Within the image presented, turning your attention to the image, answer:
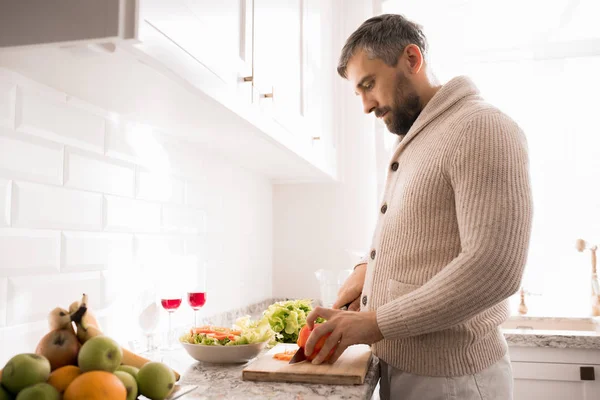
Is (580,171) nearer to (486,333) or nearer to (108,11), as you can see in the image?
(486,333)

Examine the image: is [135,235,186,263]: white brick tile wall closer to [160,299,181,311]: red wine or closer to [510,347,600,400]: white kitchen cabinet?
[160,299,181,311]: red wine

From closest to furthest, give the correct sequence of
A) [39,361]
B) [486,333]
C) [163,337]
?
[39,361]
[486,333]
[163,337]

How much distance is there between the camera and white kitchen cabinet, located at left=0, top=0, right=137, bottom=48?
851mm

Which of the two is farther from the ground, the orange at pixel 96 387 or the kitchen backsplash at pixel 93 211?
the kitchen backsplash at pixel 93 211

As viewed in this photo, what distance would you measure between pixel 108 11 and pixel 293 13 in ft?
3.69

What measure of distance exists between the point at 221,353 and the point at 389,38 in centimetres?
93

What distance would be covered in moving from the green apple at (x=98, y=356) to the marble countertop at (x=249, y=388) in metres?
0.30

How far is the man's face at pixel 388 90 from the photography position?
149cm

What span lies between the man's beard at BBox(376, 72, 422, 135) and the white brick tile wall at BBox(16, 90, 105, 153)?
0.77m

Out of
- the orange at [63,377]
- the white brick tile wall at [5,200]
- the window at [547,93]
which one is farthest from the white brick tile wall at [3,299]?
the window at [547,93]

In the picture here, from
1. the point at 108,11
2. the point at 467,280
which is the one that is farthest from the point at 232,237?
the point at 108,11

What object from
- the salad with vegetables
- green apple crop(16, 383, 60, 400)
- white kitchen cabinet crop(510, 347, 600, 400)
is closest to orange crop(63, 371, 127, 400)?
green apple crop(16, 383, 60, 400)

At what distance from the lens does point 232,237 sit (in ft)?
7.49

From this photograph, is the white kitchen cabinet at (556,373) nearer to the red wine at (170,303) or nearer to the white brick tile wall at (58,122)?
the red wine at (170,303)
